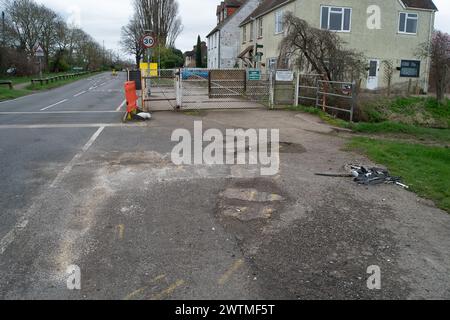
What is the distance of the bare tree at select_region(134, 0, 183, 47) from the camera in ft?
193

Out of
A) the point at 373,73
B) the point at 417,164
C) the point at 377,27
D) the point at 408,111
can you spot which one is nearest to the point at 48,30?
the point at 377,27

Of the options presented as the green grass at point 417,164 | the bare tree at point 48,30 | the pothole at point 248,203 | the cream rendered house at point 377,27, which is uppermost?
the bare tree at point 48,30

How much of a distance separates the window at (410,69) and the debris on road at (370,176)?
25941 millimetres

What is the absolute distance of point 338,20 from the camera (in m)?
29.2

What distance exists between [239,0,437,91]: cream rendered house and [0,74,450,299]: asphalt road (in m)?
22.7

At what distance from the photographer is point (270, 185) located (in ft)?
23.0

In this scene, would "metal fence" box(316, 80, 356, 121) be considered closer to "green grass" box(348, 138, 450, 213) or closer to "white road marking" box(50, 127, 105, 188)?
"green grass" box(348, 138, 450, 213)

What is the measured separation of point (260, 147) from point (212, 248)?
5.76 meters

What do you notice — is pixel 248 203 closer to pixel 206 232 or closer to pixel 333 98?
pixel 206 232

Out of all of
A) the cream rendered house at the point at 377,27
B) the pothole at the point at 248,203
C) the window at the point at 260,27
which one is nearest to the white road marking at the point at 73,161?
the pothole at the point at 248,203

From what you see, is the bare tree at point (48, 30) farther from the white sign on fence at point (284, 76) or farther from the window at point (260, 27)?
the white sign on fence at point (284, 76)

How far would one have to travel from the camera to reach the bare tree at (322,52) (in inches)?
770

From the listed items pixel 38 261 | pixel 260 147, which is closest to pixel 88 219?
pixel 38 261
